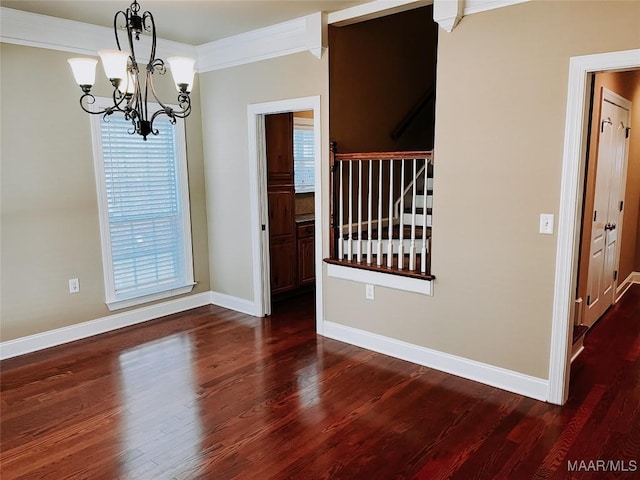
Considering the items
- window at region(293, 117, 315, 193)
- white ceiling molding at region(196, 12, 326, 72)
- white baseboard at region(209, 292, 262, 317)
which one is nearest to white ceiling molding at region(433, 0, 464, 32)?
white ceiling molding at region(196, 12, 326, 72)

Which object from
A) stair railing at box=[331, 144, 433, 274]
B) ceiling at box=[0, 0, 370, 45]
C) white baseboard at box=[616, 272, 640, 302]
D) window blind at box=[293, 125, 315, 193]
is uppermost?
ceiling at box=[0, 0, 370, 45]

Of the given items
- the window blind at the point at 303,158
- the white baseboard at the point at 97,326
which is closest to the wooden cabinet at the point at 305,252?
the window blind at the point at 303,158

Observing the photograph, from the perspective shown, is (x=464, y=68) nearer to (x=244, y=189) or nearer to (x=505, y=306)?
(x=505, y=306)

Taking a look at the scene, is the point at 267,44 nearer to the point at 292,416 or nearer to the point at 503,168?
the point at 503,168

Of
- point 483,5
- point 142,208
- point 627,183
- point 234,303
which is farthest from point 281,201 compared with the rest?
point 627,183

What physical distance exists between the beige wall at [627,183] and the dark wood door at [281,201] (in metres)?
2.88

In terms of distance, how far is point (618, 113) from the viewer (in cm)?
410

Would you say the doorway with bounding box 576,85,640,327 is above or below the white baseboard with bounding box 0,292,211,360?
above

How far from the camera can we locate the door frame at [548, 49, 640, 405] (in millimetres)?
2561

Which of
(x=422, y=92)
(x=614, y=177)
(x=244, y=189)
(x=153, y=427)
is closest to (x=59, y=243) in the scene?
(x=244, y=189)

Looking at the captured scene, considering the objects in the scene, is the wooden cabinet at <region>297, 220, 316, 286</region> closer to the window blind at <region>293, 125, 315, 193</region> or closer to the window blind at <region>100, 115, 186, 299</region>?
the window blind at <region>293, 125, 315, 193</region>

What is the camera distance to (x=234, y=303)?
16.1ft

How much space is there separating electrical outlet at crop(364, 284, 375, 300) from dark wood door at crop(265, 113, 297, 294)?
1.58m

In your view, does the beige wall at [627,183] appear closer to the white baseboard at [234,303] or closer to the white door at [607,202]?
the white door at [607,202]
